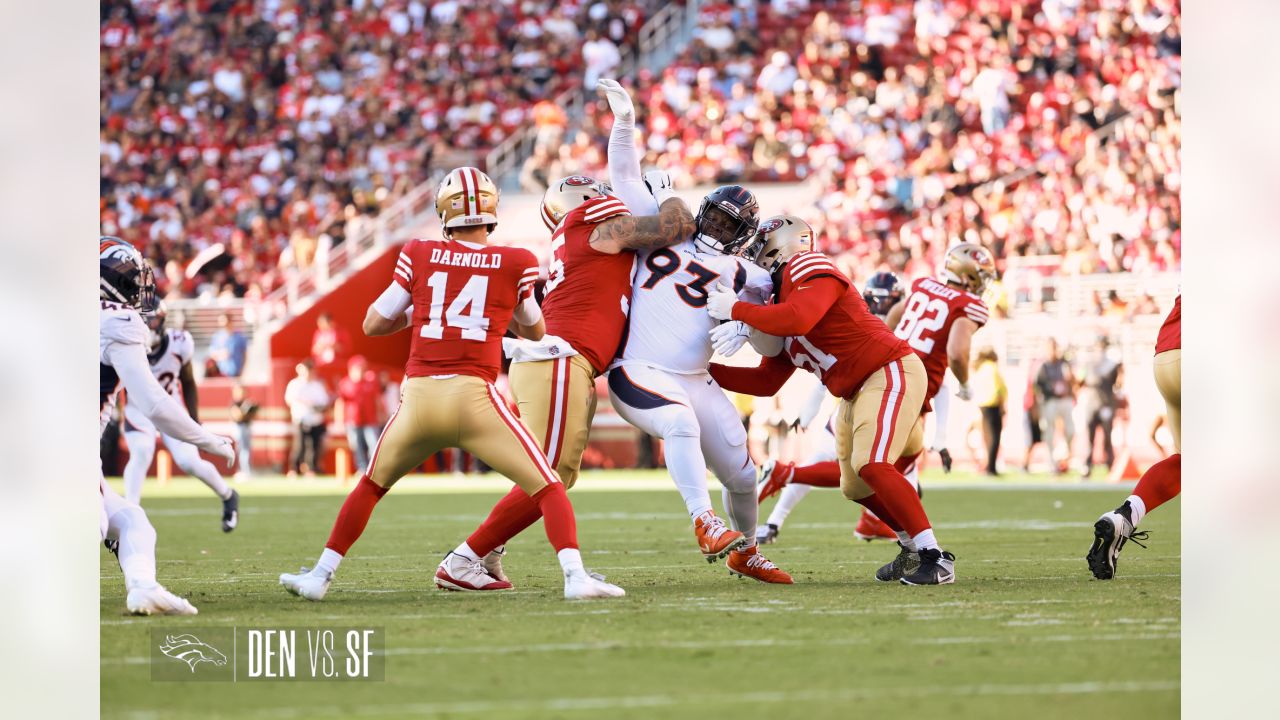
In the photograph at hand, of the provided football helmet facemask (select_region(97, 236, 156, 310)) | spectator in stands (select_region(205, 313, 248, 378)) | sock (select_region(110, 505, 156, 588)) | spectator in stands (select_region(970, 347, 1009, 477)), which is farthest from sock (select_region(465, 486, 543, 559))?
spectator in stands (select_region(205, 313, 248, 378))

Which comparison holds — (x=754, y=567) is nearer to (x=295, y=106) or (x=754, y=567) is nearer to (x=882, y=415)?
(x=882, y=415)

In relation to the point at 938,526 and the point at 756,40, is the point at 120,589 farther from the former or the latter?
the point at 756,40

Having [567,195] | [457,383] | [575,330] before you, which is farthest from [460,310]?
[567,195]

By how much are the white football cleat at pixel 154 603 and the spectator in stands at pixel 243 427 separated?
50.6 feet

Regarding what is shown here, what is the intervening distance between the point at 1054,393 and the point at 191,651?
16.1m

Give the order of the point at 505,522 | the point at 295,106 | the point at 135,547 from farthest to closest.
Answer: the point at 295,106
the point at 505,522
the point at 135,547

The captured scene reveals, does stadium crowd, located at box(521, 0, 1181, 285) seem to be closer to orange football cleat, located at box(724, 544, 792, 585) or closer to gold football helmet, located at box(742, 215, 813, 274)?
gold football helmet, located at box(742, 215, 813, 274)

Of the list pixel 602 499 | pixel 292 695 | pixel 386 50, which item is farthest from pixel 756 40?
pixel 292 695

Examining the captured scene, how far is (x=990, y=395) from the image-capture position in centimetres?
1941

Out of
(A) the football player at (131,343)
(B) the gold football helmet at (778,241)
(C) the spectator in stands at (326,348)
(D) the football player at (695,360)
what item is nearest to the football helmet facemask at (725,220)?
(D) the football player at (695,360)

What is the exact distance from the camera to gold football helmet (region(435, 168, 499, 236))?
657 cm

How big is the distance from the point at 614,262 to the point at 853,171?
17636mm

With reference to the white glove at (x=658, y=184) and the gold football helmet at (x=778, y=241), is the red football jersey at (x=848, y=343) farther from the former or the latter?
the white glove at (x=658, y=184)

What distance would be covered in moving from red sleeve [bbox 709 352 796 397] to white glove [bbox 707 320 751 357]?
0.58m
